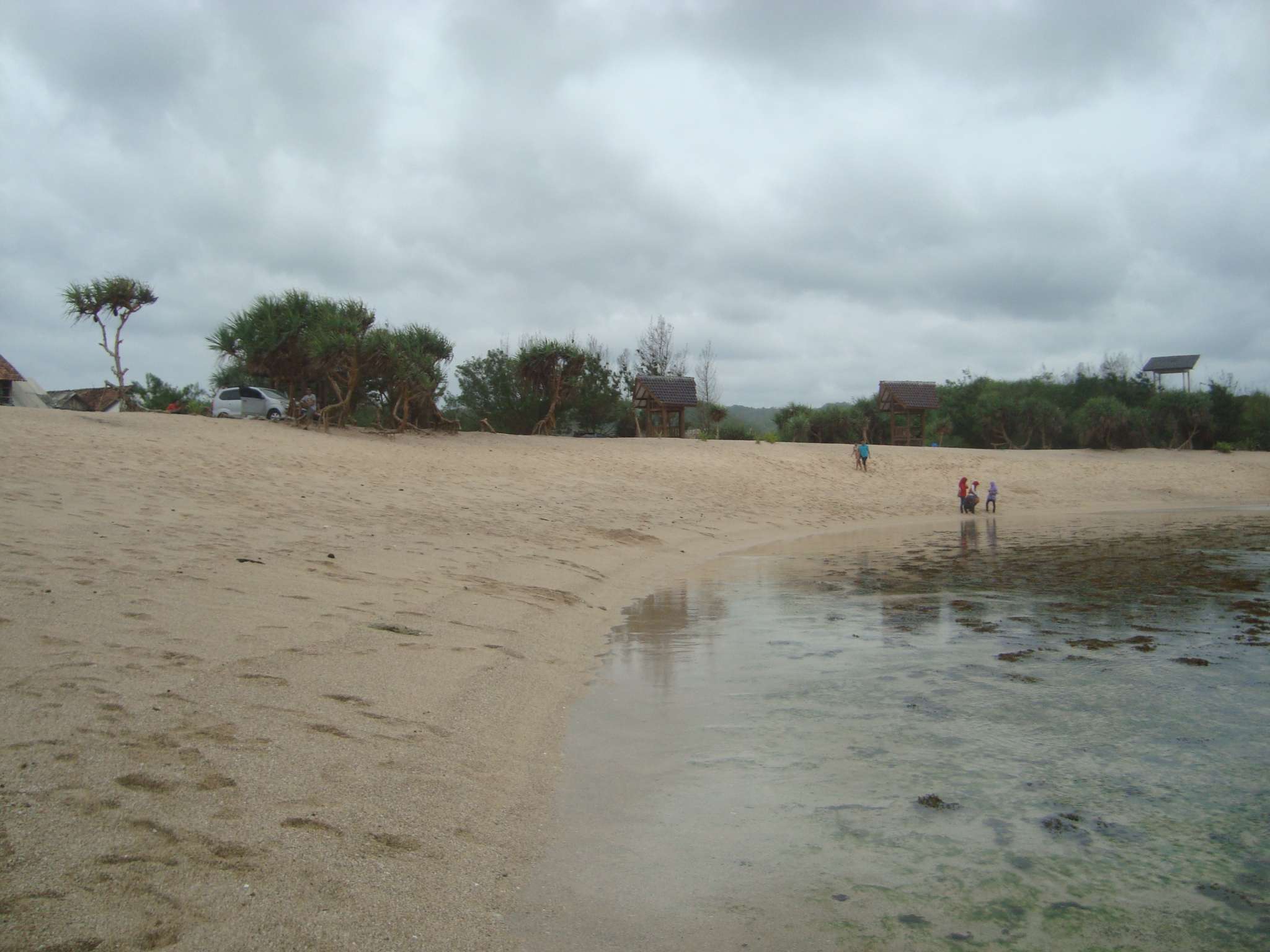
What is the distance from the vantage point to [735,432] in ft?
139

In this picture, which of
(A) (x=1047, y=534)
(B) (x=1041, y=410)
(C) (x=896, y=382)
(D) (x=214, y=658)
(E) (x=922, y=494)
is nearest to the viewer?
(D) (x=214, y=658)

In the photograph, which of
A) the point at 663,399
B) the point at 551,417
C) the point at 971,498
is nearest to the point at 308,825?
the point at 971,498

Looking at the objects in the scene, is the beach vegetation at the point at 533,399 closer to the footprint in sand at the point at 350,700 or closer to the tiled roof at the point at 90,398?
the tiled roof at the point at 90,398

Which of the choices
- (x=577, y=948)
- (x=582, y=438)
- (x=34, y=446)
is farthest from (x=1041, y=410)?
(x=577, y=948)

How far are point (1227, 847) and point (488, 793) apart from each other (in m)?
3.55

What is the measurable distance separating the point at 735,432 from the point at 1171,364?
3360cm

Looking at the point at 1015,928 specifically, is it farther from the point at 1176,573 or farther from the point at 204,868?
the point at 1176,573

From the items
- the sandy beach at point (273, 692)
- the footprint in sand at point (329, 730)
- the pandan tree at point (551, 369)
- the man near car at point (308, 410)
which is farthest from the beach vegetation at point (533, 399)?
the footprint in sand at point (329, 730)

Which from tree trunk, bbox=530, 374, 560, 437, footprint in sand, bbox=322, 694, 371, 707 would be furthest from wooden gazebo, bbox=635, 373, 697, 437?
footprint in sand, bbox=322, 694, 371, 707

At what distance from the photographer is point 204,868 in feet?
9.84

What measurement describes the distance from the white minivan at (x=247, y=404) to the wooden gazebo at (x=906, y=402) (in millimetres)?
28435

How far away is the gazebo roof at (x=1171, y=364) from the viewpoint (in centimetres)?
5438

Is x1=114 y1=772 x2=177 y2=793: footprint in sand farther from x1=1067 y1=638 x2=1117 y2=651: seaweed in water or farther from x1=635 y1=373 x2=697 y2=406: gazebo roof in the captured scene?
x1=635 y1=373 x2=697 y2=406: gazebo roof

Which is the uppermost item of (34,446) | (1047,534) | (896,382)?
(896,382)
